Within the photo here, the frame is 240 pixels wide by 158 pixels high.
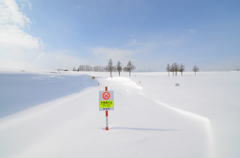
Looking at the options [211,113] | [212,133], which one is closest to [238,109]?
[211,113]

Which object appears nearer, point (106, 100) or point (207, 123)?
point (106, 100)

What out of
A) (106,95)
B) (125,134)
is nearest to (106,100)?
(106,95)

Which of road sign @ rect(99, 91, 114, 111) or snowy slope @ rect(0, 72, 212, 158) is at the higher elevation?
road sign @ rect(99, 91, 114, 111)

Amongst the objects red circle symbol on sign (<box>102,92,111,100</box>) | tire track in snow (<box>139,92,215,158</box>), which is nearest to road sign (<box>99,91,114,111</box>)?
red circle symbol on sign (<box>102,92,111,100</box>)

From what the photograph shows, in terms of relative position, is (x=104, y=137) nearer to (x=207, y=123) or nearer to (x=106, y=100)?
(x=106, y=100)

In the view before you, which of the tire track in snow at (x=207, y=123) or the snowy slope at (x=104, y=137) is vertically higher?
the tire track in snow at (x=207, y=123)

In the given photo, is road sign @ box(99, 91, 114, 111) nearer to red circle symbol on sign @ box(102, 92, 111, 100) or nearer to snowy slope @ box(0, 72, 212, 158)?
red circle symbol on sign @ box(102, 92, 111, 100)

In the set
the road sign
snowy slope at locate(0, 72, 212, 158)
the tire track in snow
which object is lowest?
snowy slope at locate(0, 72, 212, 158)

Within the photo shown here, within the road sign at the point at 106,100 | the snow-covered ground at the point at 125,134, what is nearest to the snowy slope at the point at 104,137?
the snow-covered ground at the point at 125,134

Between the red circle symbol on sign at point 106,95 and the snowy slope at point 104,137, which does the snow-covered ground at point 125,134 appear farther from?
the red circle symbol on sign at point 106,95

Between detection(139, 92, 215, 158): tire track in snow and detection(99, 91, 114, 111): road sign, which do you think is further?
detection(99, 91, 114, 111): road sign

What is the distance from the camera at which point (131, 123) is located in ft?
13.9

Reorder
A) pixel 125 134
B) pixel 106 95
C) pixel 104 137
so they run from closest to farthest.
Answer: pixel 104 137 < pixel 125 134 < pixel 106 95

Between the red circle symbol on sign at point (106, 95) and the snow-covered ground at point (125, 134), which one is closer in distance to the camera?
the snow-covered ground at point (125, 134)
